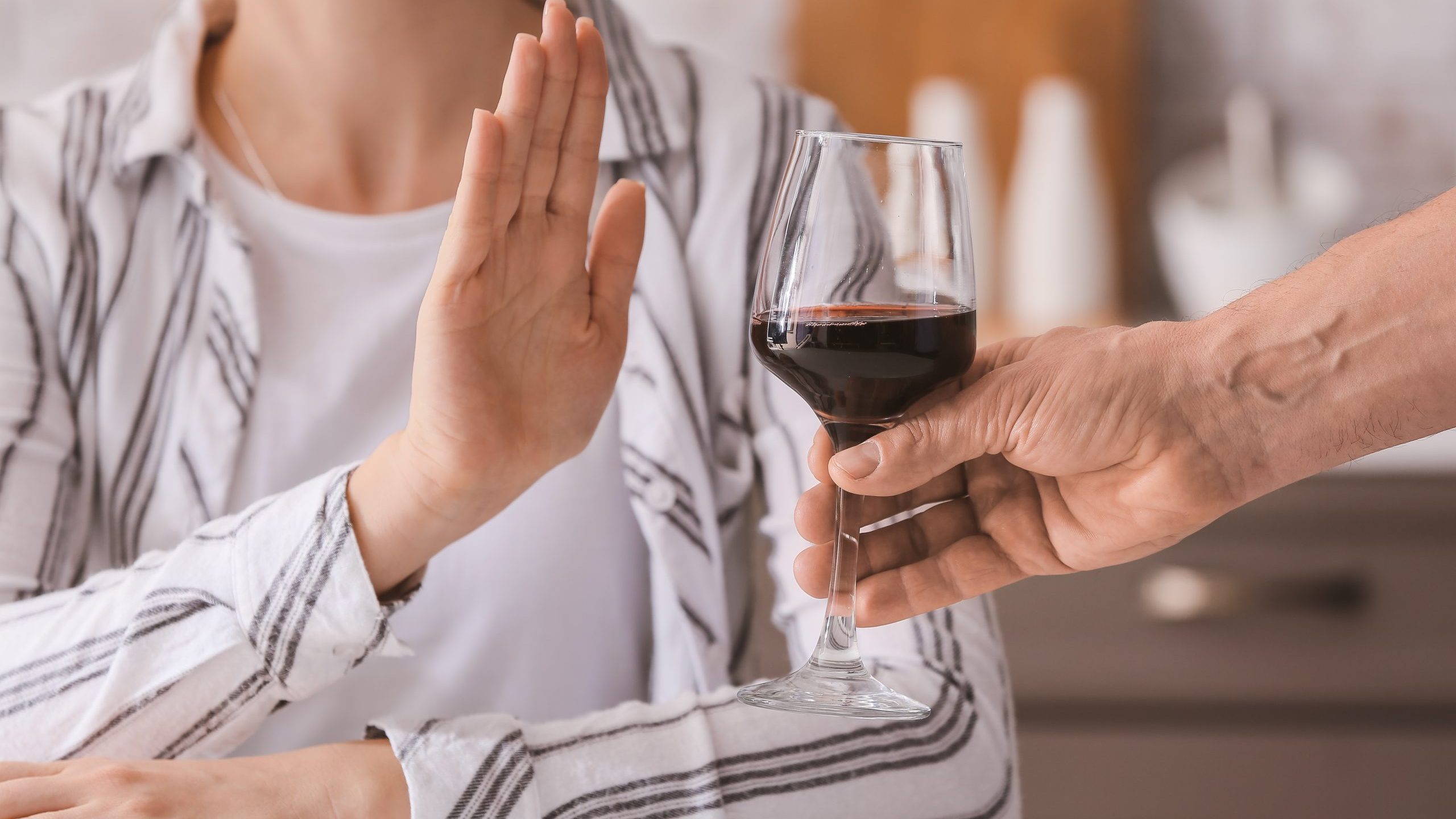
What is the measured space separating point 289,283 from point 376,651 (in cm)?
42

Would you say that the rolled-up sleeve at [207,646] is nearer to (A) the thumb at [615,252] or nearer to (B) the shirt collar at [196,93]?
(A) the thumb at [615,252]

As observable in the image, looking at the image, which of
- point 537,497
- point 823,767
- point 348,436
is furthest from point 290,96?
point 823,767

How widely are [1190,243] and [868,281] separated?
1.70 metres

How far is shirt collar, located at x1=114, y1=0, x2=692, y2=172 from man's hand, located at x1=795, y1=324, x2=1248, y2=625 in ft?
1.51

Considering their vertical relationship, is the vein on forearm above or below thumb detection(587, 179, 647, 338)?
below

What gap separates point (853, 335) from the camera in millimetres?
696

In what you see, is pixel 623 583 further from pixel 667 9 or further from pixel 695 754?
pixel 667 9

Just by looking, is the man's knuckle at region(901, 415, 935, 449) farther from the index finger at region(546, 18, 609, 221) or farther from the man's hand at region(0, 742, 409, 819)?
the man's hand at region(0, 742, 409, 819)

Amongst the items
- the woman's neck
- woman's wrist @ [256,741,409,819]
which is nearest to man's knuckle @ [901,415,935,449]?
woman's wrist @ [256,741,409,819]

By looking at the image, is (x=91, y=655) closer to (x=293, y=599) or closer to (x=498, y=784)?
(x=293, y=599)

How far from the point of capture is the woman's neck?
3.84 feet

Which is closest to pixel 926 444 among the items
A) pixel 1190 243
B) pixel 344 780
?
pixel 344 780

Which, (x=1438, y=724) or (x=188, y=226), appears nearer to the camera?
(x=188, y=226)

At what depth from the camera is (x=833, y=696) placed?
72 centimetres
